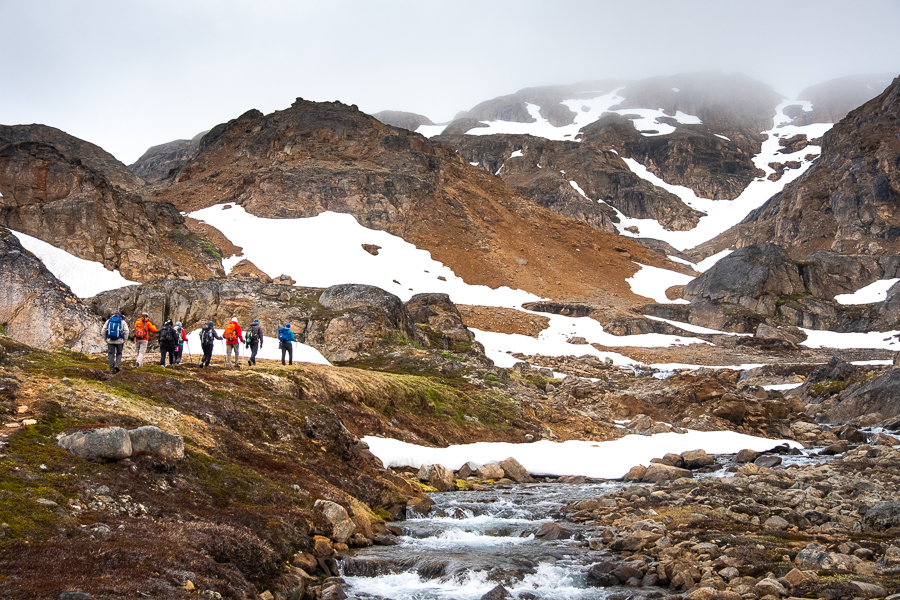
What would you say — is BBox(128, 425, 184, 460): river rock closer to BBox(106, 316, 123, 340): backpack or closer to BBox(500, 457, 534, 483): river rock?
BBox(106, 316, 123, 340): backpack

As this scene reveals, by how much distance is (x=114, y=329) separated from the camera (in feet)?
50.7

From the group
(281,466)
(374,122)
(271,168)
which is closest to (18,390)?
(281,466)

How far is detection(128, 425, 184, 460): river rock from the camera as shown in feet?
36.6

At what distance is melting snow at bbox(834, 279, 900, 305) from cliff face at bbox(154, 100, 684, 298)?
86.7 ft

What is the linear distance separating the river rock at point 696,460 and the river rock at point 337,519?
15555 mm

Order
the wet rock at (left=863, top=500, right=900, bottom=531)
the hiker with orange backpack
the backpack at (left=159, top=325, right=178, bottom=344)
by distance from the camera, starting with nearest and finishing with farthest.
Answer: the wet rock at (left=863, top=500, right=900, bottom=531), the hiker with orange backpack, the backpack at (left=159, top=325, right=178, bottom=344)

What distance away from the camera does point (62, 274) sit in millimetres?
40406

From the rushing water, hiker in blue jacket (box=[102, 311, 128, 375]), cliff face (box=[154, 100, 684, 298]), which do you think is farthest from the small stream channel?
cliff face (box=[154, 100, 684, 298])

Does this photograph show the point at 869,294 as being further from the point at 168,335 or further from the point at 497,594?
the point at 497,594

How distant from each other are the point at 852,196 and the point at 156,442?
113 m

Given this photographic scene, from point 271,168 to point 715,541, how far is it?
87.4 metres

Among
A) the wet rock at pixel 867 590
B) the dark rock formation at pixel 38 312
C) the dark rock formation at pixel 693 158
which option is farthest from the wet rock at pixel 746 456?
the dark rock formation at pixel 693 158

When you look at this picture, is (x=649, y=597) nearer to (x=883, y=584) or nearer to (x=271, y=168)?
(x=883, y=584)

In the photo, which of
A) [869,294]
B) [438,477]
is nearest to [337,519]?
[438,477]
